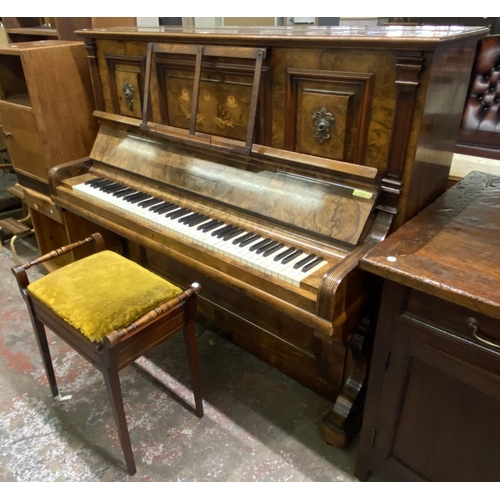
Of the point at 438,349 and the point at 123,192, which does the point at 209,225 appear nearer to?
the point at 123,192

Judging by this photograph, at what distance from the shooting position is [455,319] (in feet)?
3.49

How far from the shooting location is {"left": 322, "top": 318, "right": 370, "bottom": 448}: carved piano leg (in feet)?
5.26

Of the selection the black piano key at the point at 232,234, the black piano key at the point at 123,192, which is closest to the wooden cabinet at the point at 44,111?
the black piano key at the point at 123,192

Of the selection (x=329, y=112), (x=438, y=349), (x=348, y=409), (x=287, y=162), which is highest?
(x=329, y=112)

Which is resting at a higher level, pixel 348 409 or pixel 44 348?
pixel 44 348

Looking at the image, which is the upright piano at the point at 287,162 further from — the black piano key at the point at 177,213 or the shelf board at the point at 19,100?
the shelf board at the point at 19,100

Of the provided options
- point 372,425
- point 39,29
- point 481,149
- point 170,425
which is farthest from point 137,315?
point 39,29

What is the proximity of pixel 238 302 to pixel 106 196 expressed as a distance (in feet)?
2.54

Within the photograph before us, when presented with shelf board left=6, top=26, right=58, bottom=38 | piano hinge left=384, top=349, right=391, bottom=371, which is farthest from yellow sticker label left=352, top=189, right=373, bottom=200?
shelf board left=6, top=26, right=58, bottom=38

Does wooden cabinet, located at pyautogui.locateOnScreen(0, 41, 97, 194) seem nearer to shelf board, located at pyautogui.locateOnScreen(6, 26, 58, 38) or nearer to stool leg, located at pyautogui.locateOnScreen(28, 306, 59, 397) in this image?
shelf board, located at pyautogui.locateOnScreen(6, 26, 58, 38)

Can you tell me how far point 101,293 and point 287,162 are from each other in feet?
2.67

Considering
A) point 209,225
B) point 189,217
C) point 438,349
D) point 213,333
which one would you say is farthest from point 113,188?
point 438,349

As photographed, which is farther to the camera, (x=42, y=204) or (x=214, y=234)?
(x=42, y=204)

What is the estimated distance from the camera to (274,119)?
1.53 meters
